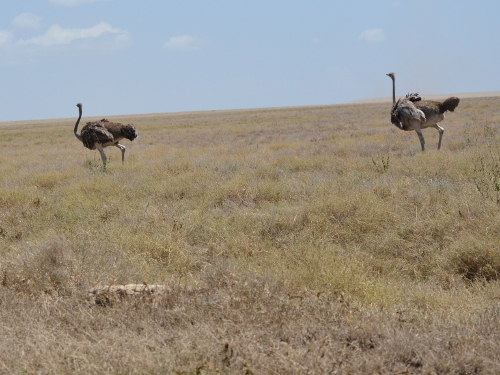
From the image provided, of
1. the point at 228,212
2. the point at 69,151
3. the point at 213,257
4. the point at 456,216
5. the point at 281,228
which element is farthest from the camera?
the point at 69,151

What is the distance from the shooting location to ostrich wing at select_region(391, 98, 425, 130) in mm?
13828

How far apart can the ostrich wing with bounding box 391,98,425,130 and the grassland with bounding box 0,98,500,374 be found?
138 inches

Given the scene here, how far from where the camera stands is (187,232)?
276 inches

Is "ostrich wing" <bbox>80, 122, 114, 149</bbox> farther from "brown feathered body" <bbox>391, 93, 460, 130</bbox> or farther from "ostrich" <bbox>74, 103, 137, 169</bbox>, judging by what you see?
"brown feathered body" <bbox>391, 93, 460, 130</bbox>

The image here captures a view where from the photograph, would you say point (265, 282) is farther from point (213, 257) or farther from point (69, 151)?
point (69, 151)

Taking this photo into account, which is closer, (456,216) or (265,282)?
(265,282)

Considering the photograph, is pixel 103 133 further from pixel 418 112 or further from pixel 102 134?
pixel 418 112

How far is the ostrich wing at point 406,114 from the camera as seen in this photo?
1383cm

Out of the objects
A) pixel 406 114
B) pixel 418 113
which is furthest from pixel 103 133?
pixel 418 113

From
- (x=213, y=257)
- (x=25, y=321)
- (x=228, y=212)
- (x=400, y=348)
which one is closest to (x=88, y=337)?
(x=25, y=321)

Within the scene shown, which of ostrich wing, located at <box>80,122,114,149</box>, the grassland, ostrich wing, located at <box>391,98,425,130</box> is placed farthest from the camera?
ostrich wing, located at <box>80,122,114,149</box>

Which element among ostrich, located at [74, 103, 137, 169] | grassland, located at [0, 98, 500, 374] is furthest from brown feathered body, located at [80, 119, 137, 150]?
grassland, located at [0, 98, 500, 374]

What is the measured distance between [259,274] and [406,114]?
32.7 feet

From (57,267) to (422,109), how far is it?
1132 centimetres
